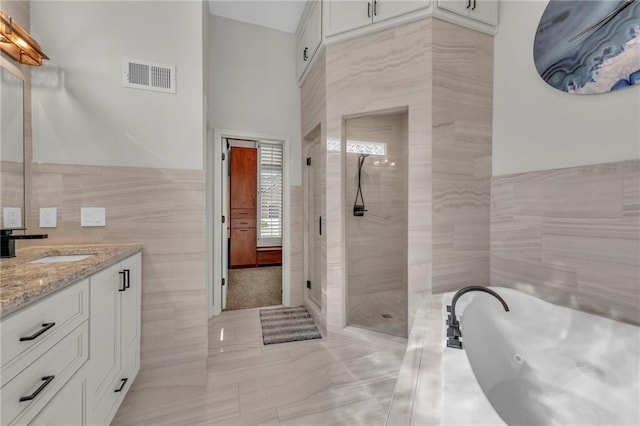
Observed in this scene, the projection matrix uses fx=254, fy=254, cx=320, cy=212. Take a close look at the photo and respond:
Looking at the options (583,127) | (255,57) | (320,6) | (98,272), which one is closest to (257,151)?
(255,57)

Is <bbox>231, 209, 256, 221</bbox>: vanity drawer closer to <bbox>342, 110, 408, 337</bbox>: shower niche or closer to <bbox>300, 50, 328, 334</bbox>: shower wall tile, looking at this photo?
<bbox>300, 50, 328, 334</bbox>: shower wall tile

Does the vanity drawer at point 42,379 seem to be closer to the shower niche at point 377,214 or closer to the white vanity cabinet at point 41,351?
the white vanity cabinet at point 41,351

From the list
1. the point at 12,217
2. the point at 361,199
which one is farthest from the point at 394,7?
the point at 12,217

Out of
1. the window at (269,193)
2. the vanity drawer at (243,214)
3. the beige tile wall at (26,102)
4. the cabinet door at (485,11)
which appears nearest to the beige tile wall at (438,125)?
the cabinet door at (485,11)

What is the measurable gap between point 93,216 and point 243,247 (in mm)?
3464

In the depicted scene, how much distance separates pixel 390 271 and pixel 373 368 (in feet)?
4.48

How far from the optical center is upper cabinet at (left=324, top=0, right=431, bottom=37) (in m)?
1.93

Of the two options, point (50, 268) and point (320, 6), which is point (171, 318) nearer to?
point (50, 268)

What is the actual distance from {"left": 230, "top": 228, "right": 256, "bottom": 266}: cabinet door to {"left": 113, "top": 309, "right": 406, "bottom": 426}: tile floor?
8.97ft

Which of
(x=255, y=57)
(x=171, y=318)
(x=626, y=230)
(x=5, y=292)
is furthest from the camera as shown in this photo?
(x=255, y=57)

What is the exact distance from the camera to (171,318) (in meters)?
1.79

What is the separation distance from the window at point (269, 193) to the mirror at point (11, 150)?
12.2 ft

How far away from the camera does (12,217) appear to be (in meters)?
1.41

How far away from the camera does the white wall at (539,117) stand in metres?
1.41
